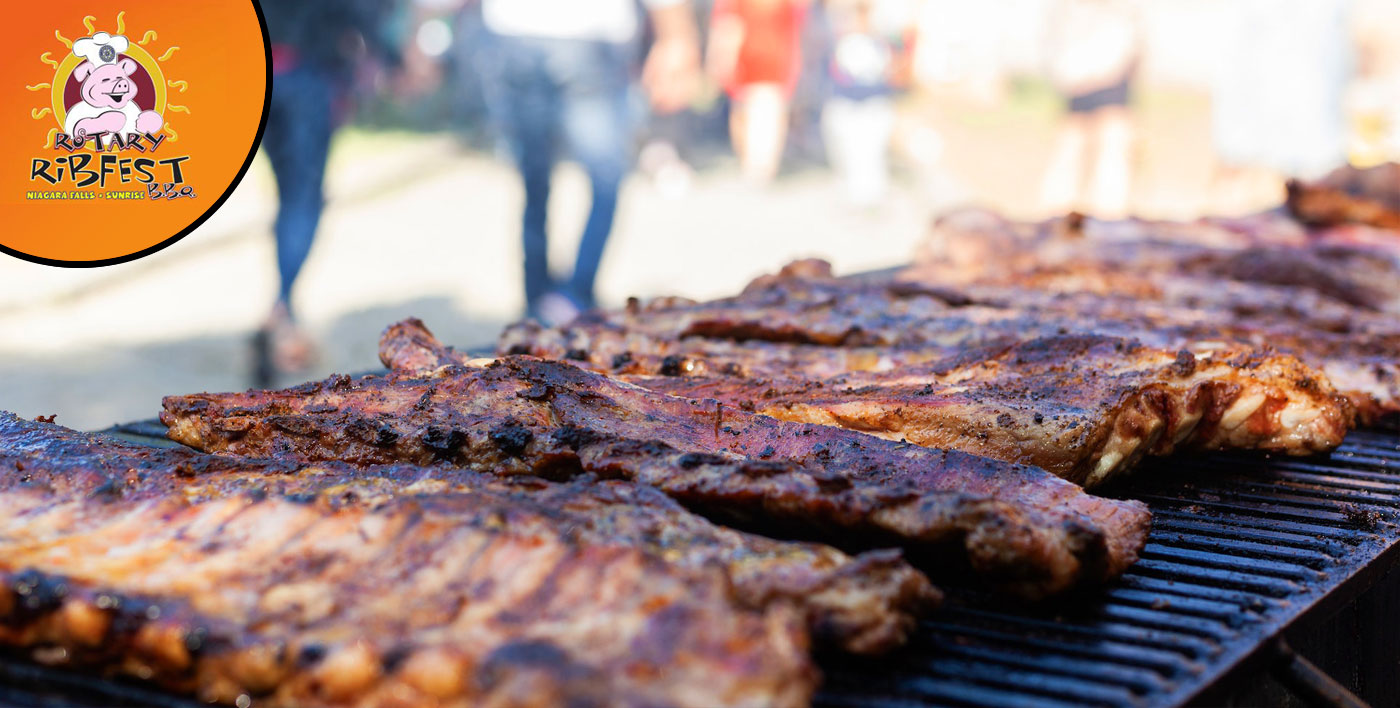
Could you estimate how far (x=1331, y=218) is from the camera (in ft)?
23.6

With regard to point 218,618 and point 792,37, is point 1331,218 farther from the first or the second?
point 792,37

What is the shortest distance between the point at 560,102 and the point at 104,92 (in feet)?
20.8

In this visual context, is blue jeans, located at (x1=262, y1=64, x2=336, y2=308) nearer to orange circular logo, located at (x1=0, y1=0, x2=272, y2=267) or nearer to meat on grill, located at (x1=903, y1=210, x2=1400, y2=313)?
meat on grill, located at (x1=903, y1=210, x2=1400, y2=313)

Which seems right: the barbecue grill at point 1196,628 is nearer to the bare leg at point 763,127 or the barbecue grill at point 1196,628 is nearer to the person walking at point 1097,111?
the person walking at point 1097,111

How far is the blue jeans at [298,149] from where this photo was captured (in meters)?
8.27

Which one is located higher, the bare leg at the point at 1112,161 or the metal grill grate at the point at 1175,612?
the bare leg at the point at 1112,161

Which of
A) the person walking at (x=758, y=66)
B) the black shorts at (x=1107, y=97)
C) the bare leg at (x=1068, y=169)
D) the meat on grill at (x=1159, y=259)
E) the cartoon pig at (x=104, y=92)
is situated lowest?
the meat on grill at (x=1159, y=259)

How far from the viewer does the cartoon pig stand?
3355 mm

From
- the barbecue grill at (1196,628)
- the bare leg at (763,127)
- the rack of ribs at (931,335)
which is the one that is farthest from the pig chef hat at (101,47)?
the bare leg at (763,127)

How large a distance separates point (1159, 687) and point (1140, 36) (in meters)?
14.3

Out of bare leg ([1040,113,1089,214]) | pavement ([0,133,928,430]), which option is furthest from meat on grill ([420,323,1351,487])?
bare leg ([1040,113,1089,214])

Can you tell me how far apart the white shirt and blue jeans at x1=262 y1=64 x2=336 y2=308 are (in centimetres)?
142

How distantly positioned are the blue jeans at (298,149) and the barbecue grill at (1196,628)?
6.40 m

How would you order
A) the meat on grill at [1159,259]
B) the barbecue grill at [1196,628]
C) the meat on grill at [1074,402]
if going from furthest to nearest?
the meat on grill at [1159,259]
the meat on grill at [1074,402]
the barbecue grill at [1196,628]
